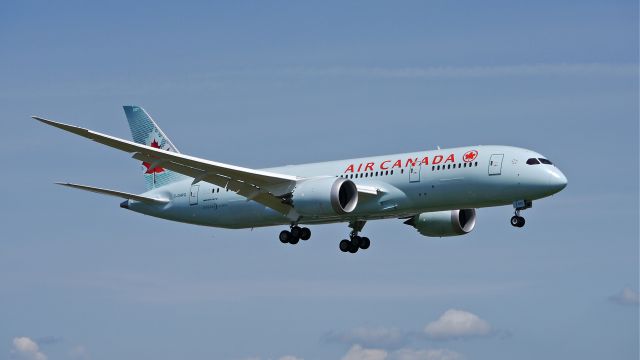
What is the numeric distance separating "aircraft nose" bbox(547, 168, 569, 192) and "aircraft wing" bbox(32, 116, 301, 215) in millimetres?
12270

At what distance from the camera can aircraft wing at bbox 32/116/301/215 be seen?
58.1 meters

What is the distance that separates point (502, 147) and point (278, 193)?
1094 cm

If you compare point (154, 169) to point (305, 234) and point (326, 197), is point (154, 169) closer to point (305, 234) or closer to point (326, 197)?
point (305, 234)

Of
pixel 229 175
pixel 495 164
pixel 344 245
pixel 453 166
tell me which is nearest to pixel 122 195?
pixel 229 175

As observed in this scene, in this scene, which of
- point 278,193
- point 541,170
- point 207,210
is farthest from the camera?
A: point 207,210

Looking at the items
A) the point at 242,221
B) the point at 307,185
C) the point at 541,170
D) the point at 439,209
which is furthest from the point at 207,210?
the point at 541,170

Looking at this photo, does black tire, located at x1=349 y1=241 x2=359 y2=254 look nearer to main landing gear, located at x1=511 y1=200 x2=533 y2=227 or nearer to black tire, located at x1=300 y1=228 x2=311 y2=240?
black tire, located at x1=300 y1=228 x2=311 y2=240

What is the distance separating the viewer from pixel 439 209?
59531 mm

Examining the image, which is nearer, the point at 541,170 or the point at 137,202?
the point at 541,170

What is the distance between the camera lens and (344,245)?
66.1m

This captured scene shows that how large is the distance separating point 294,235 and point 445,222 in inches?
330

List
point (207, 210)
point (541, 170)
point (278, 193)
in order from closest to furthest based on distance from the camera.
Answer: point (541, 170), point (278, 193), point (207, 210)

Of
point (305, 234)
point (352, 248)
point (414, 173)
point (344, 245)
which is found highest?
point (414, 173)

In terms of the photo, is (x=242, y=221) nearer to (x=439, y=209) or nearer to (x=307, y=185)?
(x=307, y=185)
